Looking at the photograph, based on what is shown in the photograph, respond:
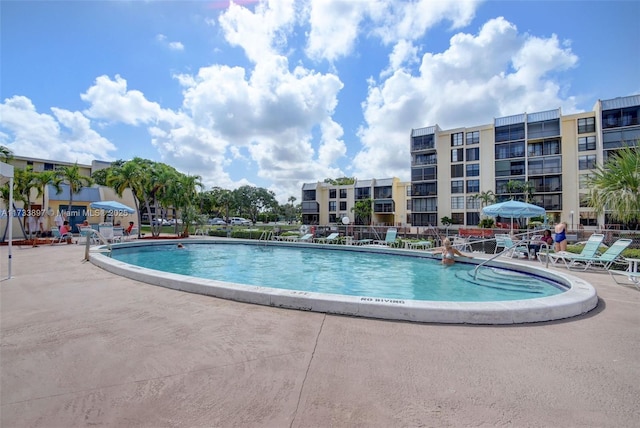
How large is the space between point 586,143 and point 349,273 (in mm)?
42255

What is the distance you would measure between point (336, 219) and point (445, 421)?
184 feet

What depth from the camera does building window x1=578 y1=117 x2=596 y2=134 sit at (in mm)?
37000

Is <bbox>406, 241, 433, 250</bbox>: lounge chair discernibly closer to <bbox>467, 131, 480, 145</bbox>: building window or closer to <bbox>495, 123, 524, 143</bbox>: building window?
<bbox>495, 123, 524, 143</bbox>: building window

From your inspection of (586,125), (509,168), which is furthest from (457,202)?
(586,125)

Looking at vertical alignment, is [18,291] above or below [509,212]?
below

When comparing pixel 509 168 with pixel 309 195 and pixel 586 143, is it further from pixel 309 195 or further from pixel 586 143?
pixel 309 195

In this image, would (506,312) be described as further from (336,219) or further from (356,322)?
(336,219)

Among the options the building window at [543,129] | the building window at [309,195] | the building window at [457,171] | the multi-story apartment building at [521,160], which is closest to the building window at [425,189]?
the multi-story apartment building at [521,160]

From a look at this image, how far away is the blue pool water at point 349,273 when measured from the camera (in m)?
7.79

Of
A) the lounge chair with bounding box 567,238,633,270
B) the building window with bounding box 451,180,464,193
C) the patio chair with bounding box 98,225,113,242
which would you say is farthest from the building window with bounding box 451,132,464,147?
the patio chair with bounding box 98,225,113,242

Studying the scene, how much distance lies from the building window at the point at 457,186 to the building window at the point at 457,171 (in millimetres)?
905

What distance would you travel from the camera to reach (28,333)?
3.67 metres

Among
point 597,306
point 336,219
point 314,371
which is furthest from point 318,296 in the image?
point 336,219

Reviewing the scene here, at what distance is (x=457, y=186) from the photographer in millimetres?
44969
